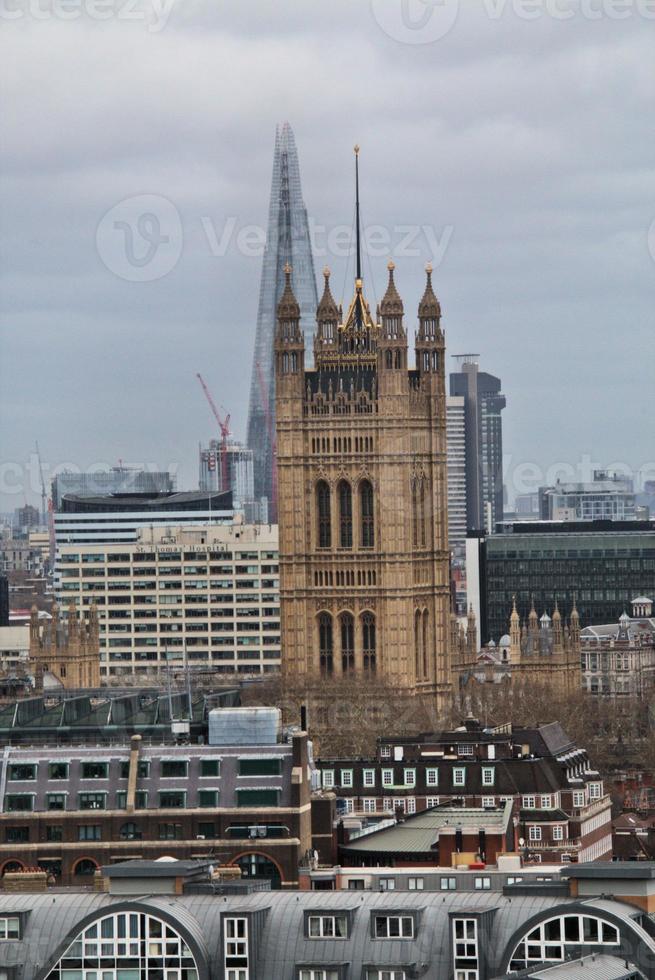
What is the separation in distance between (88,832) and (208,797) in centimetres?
346

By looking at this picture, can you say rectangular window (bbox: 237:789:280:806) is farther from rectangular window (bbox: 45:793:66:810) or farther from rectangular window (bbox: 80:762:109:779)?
rectangular window (bbox: 45:793:66:810)

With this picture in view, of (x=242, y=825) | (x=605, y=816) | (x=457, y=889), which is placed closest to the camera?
(x=457, y=889)

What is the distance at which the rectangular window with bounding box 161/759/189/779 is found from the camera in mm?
106375

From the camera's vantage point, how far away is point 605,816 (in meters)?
130

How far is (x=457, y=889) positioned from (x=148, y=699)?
4164cm

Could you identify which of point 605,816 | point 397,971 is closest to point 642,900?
point 397,971

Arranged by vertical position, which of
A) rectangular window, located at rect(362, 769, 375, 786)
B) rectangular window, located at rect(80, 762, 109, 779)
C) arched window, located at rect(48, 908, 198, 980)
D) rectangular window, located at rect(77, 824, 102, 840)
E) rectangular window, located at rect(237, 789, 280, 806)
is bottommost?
arched window, located at rect(48, 908, 198, 980)

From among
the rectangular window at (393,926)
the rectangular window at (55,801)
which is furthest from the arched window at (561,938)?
the rectangular window at (55,801)

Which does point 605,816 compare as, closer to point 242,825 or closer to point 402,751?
point 402,751

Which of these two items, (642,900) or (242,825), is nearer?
(642,900)

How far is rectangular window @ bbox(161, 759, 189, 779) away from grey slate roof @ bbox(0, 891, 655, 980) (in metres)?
23.1

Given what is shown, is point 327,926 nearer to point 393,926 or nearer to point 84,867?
point 393,926

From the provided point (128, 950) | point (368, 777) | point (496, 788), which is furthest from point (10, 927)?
point (368, 777)

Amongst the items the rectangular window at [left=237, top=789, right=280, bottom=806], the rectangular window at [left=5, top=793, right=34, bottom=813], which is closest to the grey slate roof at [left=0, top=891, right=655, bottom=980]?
the rectangular window at [left=237, top=789, right=280, bottom=806]
